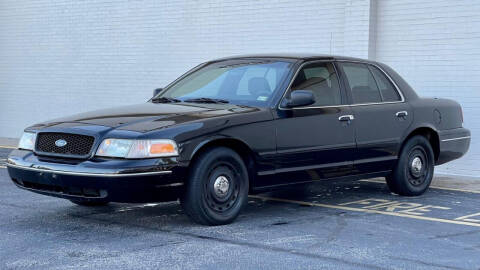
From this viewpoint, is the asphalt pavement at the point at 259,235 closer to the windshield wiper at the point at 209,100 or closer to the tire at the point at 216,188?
the tire at the point at 216,188

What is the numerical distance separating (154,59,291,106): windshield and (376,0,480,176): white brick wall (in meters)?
4.62

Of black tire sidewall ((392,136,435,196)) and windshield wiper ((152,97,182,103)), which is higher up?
windshield wiper ((152,97,182,103))

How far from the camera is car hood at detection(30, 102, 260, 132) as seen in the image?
6.63 m

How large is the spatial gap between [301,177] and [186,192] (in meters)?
1.43

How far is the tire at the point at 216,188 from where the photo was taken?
6.61m

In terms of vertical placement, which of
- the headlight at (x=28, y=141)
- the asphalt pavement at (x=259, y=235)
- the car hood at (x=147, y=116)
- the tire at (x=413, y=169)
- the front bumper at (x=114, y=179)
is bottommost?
the asphalt pavement at (x=259, y=235)

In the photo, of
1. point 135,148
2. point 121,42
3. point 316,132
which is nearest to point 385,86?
point 316,132

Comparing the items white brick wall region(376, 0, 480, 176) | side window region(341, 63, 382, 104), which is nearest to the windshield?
side window region(341, 63, 382, 104)

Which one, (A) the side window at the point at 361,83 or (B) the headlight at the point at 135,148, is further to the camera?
(A) the side window at the point at 361,83

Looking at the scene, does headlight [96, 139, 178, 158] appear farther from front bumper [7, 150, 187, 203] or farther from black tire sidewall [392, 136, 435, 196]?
black tire sidewall [392, 136, 435, 196]

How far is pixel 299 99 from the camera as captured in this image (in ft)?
24.1

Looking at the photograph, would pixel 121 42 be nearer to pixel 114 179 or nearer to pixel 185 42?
pixel 185 42

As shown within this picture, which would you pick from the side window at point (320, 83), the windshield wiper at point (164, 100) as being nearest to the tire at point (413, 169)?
the side window at point (320, 83)

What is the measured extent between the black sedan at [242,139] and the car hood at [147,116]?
0.03 ft
